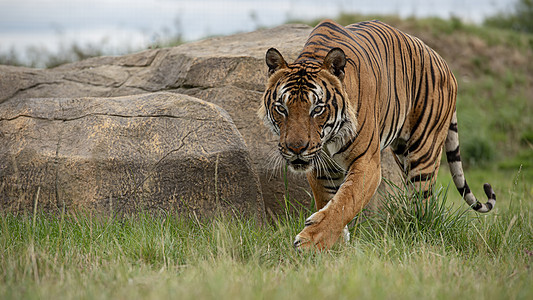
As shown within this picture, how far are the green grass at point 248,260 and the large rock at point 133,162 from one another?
180mm

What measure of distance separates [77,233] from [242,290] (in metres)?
1.87

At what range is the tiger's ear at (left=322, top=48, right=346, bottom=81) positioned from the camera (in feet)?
12.3

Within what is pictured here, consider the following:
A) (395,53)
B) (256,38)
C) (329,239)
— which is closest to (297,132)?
(329,239)

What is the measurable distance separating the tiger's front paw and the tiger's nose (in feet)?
1.54

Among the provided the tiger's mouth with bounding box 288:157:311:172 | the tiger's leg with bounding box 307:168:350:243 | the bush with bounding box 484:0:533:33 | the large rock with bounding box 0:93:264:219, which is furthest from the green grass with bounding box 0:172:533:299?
the bush with bounding box 484:0:533:33

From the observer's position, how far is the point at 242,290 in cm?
278

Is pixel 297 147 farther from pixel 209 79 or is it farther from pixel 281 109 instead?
pixel 209 79

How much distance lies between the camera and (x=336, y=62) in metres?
3.81

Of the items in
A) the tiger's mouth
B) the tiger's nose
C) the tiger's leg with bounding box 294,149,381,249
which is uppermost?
the tiger's nose

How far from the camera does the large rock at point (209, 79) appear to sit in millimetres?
5312

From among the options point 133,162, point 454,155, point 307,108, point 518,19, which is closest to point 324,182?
point 307,108

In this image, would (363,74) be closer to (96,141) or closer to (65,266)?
(96,141)

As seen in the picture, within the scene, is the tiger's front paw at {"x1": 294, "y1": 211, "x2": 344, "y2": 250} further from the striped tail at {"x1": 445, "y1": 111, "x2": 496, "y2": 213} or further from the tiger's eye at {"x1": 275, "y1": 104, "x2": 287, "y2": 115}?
the striped tail at {"x1": 445, "y1": 111, "x2": 496, "y2": 213}

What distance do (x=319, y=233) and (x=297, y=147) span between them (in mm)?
609
